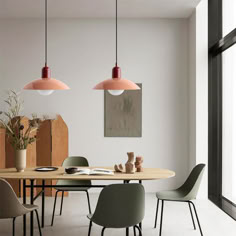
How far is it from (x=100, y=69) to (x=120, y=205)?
3620 millimetres

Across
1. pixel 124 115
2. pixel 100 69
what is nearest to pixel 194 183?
pixel 124 115

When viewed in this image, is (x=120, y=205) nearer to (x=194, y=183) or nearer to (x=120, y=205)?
(x=120, y=205)

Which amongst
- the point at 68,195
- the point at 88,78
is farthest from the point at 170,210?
the point at 88,78

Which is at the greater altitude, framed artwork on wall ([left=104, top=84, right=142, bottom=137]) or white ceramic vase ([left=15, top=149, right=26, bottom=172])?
framed artwork on wall ([left=104, top=84, right=142, bottom=137])

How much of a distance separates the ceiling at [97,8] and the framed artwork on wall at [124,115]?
123cm

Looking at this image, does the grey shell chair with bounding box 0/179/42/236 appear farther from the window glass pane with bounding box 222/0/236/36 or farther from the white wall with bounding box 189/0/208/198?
the window glass pane with bounding box 222/0/236/36

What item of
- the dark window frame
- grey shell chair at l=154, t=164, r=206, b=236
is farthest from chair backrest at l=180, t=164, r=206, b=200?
the dark window frame

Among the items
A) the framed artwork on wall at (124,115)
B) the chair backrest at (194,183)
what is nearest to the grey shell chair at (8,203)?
the chair backrest at (194,183)

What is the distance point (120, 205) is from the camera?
110 inches

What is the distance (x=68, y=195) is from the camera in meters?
5.88

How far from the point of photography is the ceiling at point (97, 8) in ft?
17.3

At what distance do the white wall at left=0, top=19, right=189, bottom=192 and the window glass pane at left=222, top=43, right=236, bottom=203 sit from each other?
900mm

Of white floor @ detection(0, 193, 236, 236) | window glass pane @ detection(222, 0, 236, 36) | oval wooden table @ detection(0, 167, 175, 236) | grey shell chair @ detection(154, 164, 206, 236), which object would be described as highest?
window glass pane @ detection(222, 0, 236, 36)

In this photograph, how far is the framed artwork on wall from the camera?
20.0 feet
